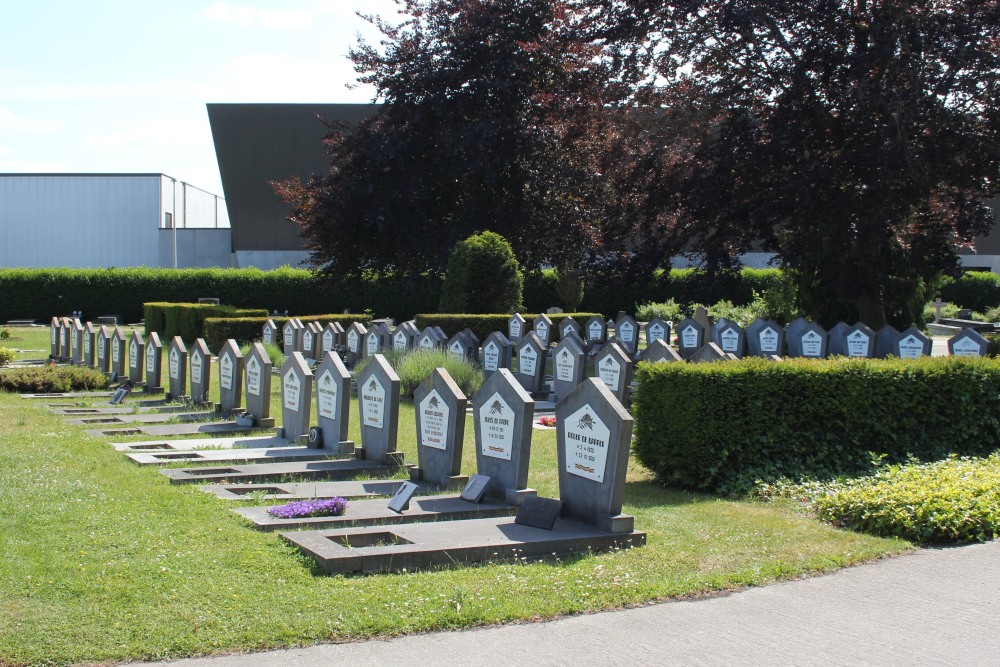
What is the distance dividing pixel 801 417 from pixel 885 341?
9625mm

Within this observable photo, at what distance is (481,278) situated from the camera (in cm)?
2266

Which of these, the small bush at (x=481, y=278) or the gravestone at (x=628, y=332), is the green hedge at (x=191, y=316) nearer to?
the small bush at (x=481, y=278)

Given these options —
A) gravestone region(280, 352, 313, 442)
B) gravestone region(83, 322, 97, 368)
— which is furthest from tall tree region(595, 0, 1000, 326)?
gravestone region(83, 322, 97, 368)

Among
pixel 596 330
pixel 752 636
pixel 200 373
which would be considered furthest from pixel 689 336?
pixel 752 636

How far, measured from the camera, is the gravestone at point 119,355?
17.3m

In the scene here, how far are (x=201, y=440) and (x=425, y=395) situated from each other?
130 inches

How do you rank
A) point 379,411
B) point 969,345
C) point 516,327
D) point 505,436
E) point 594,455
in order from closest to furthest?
point 594,455 → point 505,436 → point 379,411 → point 969,345 → point 516,327

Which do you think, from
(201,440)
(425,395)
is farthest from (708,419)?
(201,440)

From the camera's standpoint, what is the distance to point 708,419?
8.52 metres

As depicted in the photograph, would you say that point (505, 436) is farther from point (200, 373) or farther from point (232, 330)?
point (232, 330)

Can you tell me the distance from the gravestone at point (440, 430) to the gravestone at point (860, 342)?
35.6ft

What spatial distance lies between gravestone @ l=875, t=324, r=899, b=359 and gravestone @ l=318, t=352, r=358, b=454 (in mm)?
10926

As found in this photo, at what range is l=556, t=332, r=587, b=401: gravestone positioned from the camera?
14.6m

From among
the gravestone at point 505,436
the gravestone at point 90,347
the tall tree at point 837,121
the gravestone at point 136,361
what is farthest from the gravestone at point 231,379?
the tall tree at point 837,121
